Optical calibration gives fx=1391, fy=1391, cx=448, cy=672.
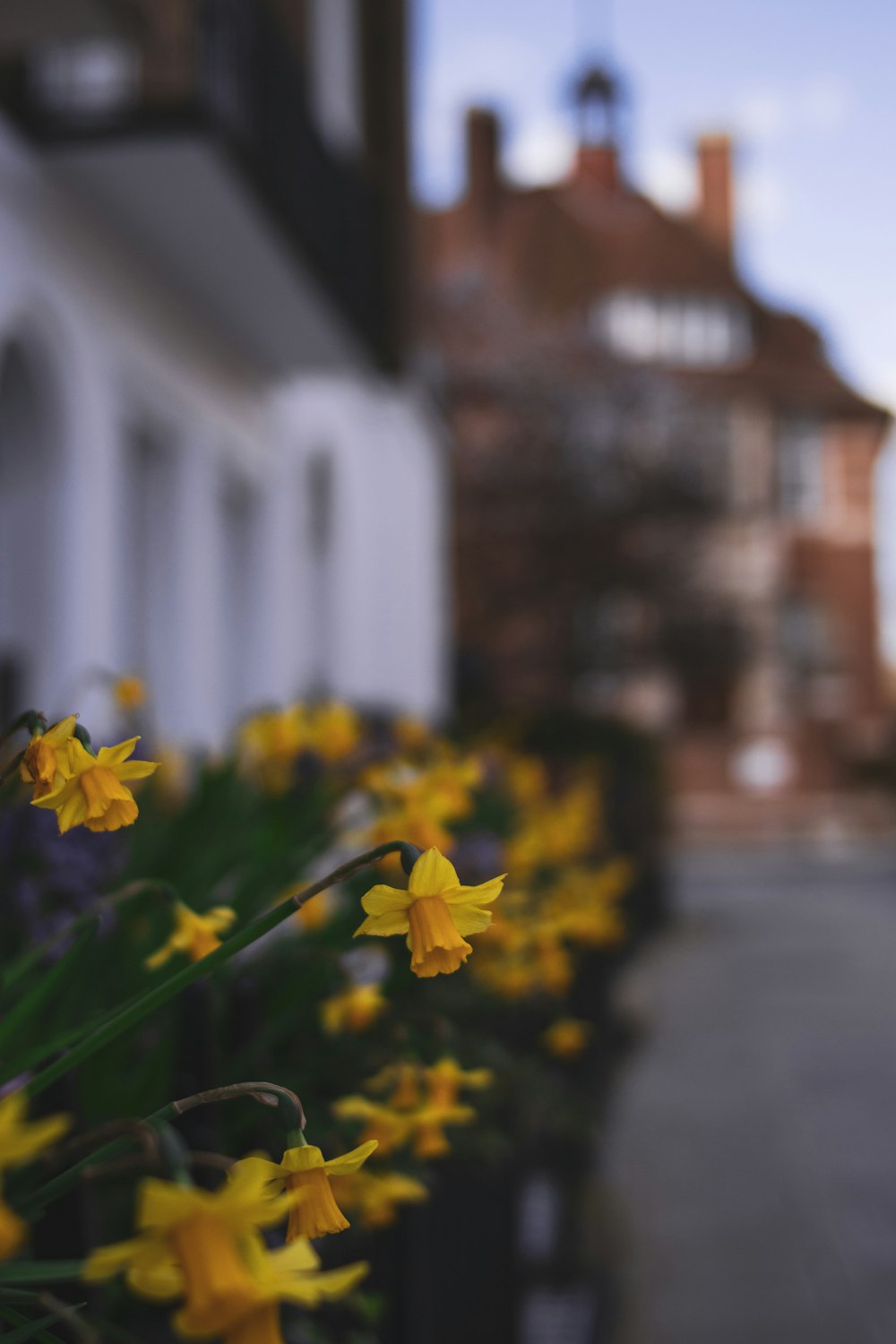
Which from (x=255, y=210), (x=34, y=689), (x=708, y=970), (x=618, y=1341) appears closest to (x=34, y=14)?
(x=255, y=210)

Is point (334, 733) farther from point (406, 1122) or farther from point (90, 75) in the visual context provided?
point (90, 75)

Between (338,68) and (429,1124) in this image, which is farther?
(338,68)

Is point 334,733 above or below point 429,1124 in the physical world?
above

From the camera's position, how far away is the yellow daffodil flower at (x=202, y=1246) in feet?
1.58

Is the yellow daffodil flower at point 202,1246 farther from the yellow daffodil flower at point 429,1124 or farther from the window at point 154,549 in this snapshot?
the window at point 154,549

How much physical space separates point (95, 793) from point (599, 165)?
33.7m

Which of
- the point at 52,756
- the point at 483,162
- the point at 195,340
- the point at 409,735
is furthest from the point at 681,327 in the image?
the point at 52,756

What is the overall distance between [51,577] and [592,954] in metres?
2.51

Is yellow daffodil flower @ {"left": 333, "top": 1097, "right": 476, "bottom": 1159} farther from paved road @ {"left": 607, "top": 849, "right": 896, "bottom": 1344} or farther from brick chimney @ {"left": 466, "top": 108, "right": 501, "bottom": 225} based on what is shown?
brick chimney @ {"left": 466, "top": 108, "right": 501, "bottom": 225}

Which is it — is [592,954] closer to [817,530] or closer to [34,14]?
[34,14]

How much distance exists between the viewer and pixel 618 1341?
2.93 m

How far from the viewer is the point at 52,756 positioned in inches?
30.5

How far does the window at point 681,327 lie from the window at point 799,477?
211 centimetres

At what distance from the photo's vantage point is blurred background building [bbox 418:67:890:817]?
64.8 ft
